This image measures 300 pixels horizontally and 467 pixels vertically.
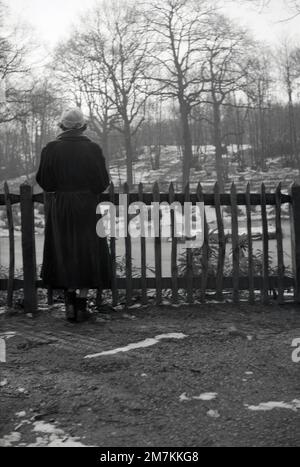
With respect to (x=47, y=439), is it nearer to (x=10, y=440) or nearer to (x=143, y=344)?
(x=10, y=440)

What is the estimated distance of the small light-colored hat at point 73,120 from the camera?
18.4ft

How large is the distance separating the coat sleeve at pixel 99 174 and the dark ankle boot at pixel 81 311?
1224mm

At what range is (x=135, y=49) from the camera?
32.4 meters

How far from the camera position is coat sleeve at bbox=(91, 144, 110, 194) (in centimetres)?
557

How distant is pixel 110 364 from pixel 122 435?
4.06 feet

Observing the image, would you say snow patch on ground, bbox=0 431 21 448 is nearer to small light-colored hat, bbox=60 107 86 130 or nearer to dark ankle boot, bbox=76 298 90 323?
dark ankle boot, bbox=76 298 90 323

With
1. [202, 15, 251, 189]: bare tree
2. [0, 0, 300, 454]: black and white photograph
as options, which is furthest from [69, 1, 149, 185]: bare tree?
[0, 0, 300, 454]: black and white photograph

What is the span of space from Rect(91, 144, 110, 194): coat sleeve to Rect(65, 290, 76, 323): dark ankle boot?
1.17 meters

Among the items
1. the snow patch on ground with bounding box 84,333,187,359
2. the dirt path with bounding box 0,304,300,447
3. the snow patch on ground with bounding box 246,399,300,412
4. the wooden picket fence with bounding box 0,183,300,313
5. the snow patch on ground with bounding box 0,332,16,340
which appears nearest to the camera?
the dirt path with bounding box 0,304,300,447

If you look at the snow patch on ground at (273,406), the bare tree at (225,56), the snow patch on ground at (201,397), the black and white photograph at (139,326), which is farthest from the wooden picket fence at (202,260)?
the bare tree at (225,56)

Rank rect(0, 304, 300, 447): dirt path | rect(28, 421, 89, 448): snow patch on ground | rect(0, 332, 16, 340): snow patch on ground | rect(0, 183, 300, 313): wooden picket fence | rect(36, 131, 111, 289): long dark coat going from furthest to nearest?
1. rect(0, 183, 300, 313): wooden picket fence
2. rect(36, 131, 111, 289): long dark coat
3. rect(0, 332, 16, 340): snow patch on ground
4. rect(0, 304, 300, 447): dirt path
5. rect(28, 421, 89, 448): snow patch on ground

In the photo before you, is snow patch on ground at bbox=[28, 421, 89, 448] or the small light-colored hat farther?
the small light-colored hat

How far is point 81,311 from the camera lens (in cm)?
562

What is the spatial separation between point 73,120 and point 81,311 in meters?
2.07
